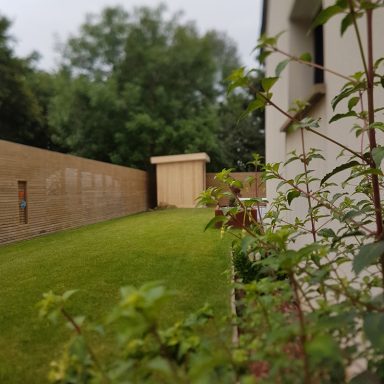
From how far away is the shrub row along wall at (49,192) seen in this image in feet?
24.1

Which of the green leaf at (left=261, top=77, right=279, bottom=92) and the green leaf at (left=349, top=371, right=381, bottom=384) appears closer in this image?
the green leaf at (left=349, top=371, right=381, bottom=384)

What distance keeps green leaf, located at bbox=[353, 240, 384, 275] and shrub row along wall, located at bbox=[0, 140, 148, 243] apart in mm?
7098

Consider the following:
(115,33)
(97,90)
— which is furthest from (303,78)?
(115,33)

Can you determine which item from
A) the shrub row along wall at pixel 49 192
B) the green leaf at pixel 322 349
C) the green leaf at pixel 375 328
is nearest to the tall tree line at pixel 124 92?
the shrub row along wall at pixel 49 192

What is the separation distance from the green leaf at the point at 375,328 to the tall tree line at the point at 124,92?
19374 mm

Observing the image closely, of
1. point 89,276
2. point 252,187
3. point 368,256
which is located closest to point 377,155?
point 368,256

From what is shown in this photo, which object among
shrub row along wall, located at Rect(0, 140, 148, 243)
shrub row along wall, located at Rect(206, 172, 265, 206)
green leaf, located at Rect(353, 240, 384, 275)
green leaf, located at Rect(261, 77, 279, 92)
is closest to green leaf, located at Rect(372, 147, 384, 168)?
green leaf, located at Rect(353, 240, 384, 275)

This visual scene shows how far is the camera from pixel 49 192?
28.9 ft

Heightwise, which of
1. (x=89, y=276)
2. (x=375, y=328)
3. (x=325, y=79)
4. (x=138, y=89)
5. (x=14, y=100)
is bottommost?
(x=89, y=276)

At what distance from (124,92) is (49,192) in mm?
12961

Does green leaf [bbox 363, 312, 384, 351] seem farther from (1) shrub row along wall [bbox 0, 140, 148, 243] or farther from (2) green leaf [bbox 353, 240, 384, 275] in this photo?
(1) shrub row along wall [bbox 0, 140, 148, 243]

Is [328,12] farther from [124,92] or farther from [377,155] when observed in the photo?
[124,92]

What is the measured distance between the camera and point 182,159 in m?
16.8

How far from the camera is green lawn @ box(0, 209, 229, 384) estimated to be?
2.53 metres
